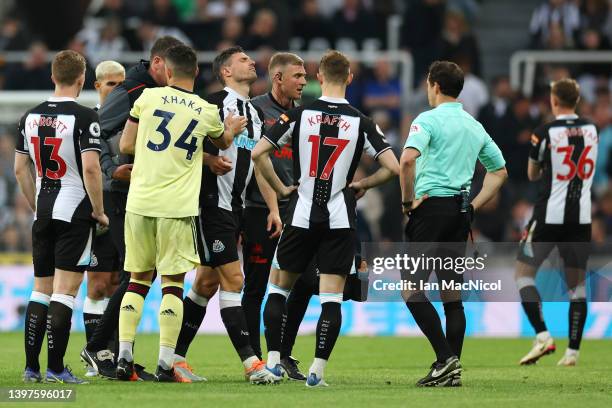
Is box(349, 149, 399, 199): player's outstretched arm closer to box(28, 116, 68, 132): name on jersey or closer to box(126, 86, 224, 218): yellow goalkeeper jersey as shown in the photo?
box(126, 86, 224, 218): yellow goalkeeper jersey

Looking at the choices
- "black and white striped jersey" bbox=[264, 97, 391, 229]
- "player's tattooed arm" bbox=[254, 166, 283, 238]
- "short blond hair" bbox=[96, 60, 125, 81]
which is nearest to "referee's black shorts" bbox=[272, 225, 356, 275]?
"black and white striped jersey" bbox=[264, 97, 391, 229]

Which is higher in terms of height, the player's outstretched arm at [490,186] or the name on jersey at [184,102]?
the name on jersey at [184,102]

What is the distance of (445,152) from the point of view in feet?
29.8

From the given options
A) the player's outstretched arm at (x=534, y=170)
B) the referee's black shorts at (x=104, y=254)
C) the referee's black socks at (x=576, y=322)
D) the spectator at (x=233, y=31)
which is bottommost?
the referee's black socks at (x=576, y=322)

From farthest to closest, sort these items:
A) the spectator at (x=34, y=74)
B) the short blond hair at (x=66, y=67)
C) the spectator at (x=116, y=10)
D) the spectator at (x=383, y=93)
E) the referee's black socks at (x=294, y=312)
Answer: the spectator at (x=116, y=10)
the spectator at (x=34, y=74)
the spectator at (x=383, y=93)
the referee's black socks at (x=294, y=312)
the short blond hair at (x=66, y=67)

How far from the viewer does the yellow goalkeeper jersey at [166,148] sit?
28.4 feet

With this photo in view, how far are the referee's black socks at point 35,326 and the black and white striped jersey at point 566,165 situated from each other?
5.05m

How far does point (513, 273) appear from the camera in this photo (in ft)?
38.9

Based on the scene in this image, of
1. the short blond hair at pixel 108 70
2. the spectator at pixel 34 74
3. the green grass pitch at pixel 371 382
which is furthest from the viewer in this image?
the spectator at pixel 34 74

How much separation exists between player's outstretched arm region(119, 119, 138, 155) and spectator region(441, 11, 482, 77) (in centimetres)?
1024

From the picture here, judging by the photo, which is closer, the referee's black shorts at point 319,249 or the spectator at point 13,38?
the referee's black shorts at point 319,249

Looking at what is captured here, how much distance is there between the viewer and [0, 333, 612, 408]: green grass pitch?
7.83m

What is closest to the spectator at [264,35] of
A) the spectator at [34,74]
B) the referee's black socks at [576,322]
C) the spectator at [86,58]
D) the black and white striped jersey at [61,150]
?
the spectator at [86,58]

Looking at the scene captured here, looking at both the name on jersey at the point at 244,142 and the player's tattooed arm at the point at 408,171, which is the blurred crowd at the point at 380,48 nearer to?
the name on jersey at the point at 244,142
